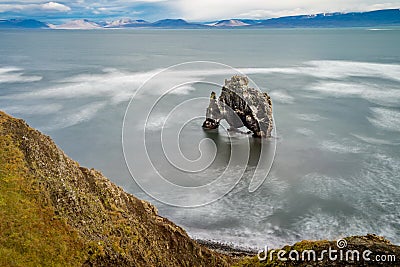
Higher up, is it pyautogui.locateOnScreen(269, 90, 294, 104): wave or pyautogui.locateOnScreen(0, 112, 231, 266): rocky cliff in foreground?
pyautogui.locateOnScreen(0, 112, 231, 266): rocky cliff in foreground

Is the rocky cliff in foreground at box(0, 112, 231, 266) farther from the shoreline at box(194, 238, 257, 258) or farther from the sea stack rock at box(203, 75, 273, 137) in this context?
the sea stack rock at box(203, 75, 273, 137)

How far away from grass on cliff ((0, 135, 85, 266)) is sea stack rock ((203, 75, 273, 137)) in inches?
1846

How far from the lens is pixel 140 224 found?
22344mm

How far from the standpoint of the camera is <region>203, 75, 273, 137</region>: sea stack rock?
62.5m

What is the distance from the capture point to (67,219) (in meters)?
18.8

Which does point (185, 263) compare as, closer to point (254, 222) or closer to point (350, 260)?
point (350, 260)

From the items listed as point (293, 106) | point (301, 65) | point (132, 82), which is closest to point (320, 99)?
point (293, 106)

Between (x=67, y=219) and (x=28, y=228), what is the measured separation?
74.0 inches

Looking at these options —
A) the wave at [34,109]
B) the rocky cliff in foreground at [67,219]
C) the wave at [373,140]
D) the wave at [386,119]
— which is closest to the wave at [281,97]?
the wave at [386,119]

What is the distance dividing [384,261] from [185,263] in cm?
1225

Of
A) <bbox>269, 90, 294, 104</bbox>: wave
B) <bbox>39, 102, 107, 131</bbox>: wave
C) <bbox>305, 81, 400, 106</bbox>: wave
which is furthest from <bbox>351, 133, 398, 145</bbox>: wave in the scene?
<bbox>39, 102, 107, 131</bbox>: wave

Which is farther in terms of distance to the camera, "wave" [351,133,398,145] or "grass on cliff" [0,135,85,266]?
"wave" [351,133,398,145]

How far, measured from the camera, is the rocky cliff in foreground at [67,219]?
685 inches

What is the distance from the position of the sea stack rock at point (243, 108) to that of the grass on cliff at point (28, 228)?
154ft
